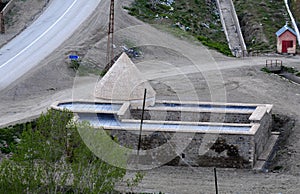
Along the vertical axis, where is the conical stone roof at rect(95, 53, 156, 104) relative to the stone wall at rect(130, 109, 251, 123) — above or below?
above

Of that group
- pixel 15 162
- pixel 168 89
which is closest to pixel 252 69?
pixel 168 89

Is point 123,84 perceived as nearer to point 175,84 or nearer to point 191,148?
point 191,148

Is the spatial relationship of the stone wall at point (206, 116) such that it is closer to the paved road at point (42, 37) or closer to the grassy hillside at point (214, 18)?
the paved road at point (42, 37)

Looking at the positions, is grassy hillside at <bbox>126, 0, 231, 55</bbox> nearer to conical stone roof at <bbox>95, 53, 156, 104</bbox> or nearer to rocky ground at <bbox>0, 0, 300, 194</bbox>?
rocky ground at <bbox>0, 0, 300, 194</bbox>

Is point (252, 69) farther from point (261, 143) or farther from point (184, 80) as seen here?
point (261, 143)

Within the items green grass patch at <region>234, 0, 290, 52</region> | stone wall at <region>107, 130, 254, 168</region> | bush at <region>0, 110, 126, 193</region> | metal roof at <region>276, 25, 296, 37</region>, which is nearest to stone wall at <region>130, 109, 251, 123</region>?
stone wall at <region>107, 130, 254, 168</region>

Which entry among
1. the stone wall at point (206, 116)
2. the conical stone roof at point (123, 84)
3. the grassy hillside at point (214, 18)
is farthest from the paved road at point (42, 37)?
the stone wall at point (206, 116)
